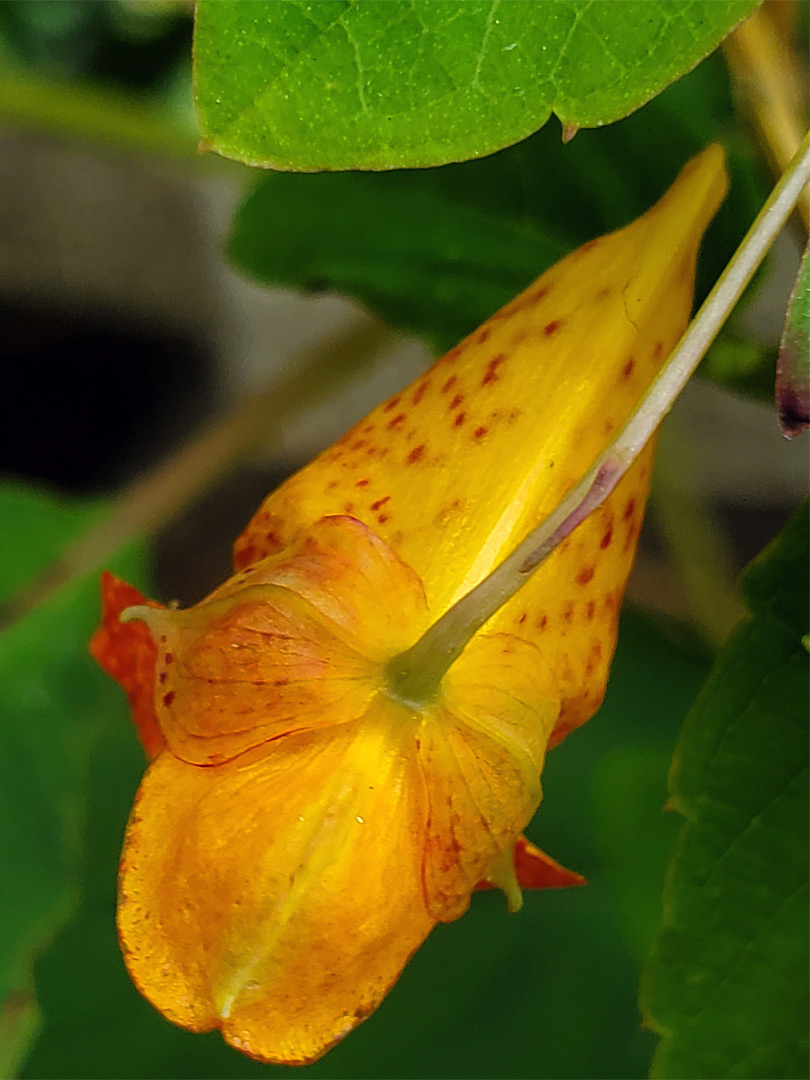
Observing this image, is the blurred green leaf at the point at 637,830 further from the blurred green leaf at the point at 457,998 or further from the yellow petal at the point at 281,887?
the yellow petal at the point at 281,887

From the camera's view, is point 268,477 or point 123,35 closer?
point 123,35

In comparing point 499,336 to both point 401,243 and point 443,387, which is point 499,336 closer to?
point 443,387

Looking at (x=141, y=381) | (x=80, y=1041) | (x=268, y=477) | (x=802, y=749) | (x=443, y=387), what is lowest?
(x=80, y=1041)

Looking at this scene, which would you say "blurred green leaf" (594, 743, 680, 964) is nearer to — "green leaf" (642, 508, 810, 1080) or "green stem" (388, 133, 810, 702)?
"green leaf" (642, 508, 810, 1080)

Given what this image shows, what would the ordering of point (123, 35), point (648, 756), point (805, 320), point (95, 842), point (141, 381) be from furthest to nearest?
1. point (141, 381)
2. point (123, 35)
3. point (95, 842)
4. point (648, 756)
5. point (805, 320)

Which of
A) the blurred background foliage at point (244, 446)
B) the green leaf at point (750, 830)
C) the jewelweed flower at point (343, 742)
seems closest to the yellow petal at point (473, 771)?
the jewelweed flower at point (343, 742)

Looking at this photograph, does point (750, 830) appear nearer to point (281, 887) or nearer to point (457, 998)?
point (281, 887)

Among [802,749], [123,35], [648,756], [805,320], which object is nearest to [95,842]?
[648,756]
